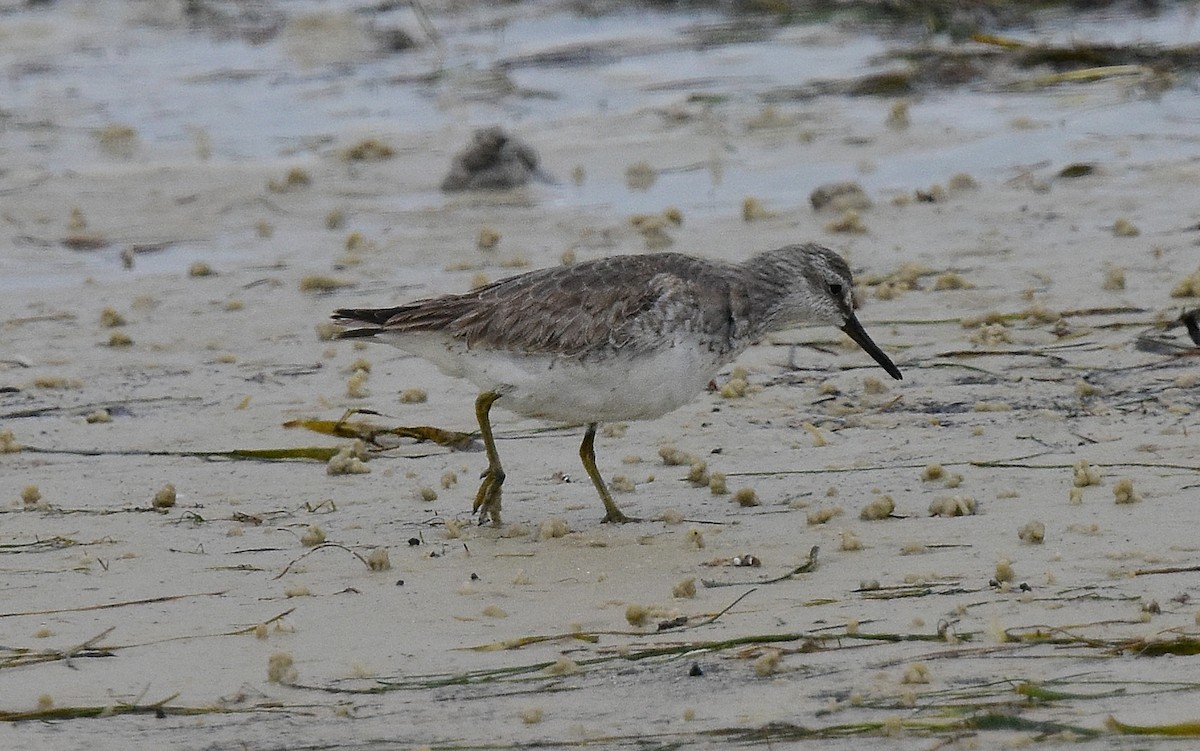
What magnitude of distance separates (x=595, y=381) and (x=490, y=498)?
53 centimetres

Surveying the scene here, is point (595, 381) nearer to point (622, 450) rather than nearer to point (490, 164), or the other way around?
point (622, 450)

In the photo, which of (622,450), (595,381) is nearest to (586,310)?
(595,381)

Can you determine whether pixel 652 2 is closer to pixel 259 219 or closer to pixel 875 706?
pixel 259 219

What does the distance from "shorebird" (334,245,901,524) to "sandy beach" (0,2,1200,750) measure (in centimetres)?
38

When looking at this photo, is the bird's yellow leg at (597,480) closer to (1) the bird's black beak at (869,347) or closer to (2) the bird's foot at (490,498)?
(2) the bird's foot at (490,498)

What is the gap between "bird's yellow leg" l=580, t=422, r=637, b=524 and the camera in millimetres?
5961

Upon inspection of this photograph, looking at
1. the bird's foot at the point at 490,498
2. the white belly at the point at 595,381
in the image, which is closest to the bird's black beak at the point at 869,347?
the white belly at the point at 595,381

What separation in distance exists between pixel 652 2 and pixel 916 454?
11.0 meters

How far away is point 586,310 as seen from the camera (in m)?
6.05

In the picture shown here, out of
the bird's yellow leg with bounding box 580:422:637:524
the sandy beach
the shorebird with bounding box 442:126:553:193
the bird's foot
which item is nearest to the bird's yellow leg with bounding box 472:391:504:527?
the bird's foot

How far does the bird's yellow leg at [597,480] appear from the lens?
5.96 meters

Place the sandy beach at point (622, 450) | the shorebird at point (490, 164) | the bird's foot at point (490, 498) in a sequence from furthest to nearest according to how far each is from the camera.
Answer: the shorebird at point (490, 164) < the bird's foot at point (490, 498) < the sandy beach at point (622, 450)

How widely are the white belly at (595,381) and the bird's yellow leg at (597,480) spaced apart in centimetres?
10

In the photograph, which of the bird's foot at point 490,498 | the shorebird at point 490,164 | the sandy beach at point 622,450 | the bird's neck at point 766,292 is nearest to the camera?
the sandy beach at point 622,450
